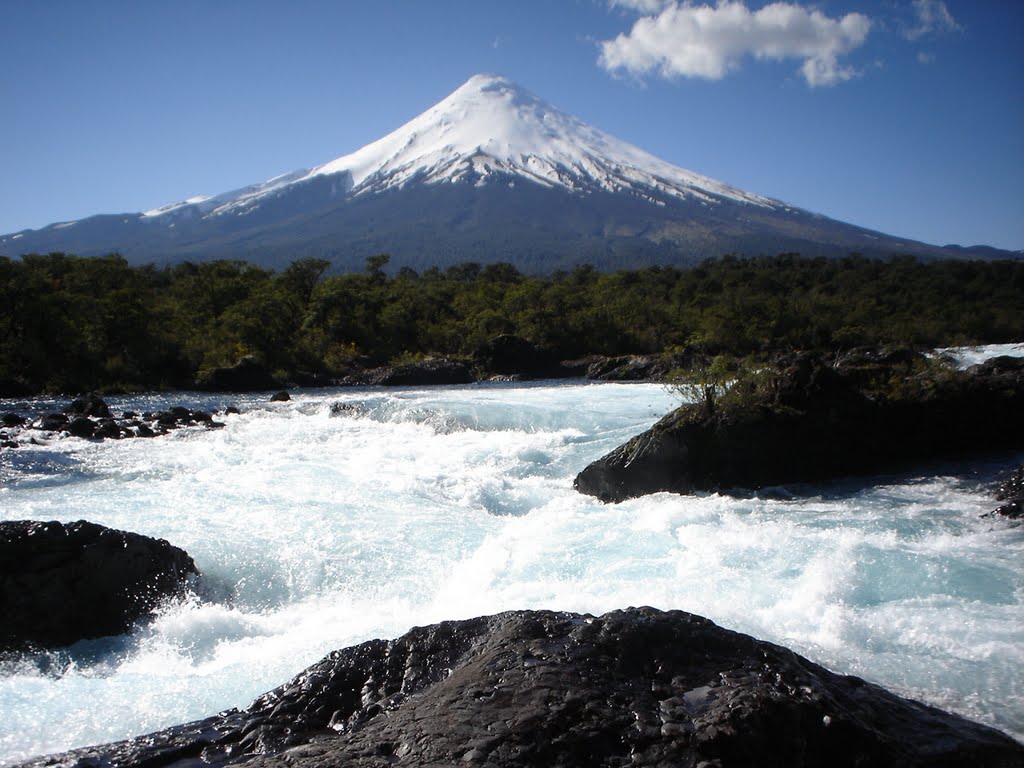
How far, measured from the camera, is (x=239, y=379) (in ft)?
80.8

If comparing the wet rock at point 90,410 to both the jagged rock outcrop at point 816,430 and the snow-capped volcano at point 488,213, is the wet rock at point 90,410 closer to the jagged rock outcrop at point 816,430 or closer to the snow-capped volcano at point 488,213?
the jagged rock outcrop at point 816,430

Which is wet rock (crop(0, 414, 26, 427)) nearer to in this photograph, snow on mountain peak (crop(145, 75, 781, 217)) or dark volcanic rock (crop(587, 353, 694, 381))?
dark volcanic rock (crop(587, 353, 694, 381))

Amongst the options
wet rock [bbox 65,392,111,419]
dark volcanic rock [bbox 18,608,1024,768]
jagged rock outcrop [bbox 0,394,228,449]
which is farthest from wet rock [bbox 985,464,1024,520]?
wet rock [bbox 65,392,111,419]

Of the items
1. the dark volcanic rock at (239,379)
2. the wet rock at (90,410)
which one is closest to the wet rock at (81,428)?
the wet rock at (90,410)

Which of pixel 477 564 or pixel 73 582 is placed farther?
pixel 477 564

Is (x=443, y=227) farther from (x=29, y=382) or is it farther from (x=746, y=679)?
(x=746, y=679)

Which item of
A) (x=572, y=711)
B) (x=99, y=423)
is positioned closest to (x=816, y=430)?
(x=572, y=711)

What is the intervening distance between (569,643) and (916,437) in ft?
29.2

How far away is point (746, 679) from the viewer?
2893 mm

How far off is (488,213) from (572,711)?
11798 cm

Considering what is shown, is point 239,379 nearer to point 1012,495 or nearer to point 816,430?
point 816,430

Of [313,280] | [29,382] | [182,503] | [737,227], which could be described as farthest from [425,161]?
[182,503]

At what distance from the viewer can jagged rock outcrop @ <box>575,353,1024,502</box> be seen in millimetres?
9461

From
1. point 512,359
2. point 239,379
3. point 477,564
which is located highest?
point 512,359
